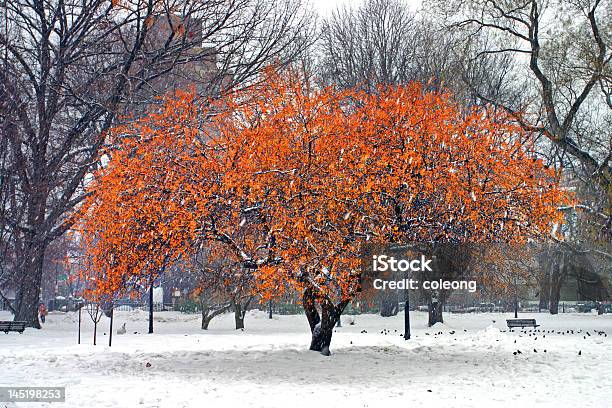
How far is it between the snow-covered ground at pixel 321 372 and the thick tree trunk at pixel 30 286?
10.0 ft

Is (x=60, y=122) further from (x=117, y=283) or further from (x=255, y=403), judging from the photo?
(x=255, y=403)

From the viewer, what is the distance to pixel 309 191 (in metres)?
14.7

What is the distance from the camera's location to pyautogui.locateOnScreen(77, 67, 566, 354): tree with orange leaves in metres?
14.4

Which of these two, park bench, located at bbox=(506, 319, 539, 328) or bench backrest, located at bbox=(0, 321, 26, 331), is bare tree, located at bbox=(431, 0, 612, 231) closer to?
park bench, located at bbox=(506, 319, 539, 328)

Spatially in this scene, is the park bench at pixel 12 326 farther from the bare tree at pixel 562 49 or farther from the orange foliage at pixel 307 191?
the bare tree at pixel 562 49

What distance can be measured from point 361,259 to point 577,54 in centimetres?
1138

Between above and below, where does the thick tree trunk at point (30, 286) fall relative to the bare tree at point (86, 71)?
below

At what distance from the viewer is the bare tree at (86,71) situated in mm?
20047

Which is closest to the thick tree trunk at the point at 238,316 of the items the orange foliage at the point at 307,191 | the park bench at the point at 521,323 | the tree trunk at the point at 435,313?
the tree trunk at the point at 435,313

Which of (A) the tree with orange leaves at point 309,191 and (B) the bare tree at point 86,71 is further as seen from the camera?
(B) the bare tree at point 86,71

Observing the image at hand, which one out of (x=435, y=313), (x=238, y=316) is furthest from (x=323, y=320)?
(x=435, y=313)

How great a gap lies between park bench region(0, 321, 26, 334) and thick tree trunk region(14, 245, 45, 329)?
5.04 feet

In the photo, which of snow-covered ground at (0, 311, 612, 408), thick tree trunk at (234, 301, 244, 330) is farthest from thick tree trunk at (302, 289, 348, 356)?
thick tree trunk at (234, 301, 244, 330)

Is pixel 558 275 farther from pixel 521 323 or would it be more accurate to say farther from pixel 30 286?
pixel 30 286
